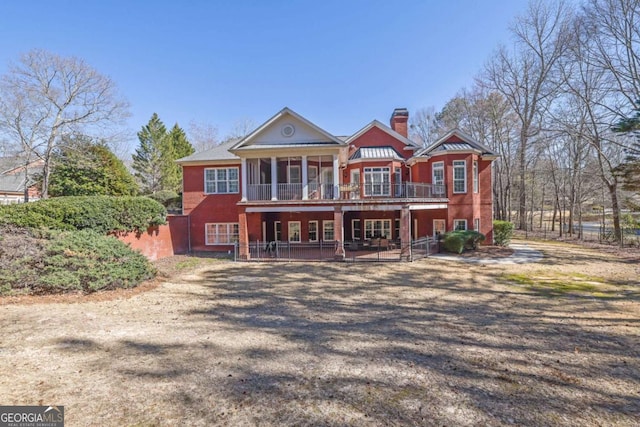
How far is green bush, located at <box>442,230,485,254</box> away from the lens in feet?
59.4

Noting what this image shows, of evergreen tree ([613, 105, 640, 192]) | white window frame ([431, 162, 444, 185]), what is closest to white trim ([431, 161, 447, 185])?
white window frame ([431, 162, 444, 185])

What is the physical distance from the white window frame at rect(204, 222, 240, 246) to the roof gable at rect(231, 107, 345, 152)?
6048 mm

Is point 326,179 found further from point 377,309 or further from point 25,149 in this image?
point 25,149

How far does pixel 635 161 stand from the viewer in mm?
16500

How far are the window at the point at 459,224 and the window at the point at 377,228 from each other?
4.48 metres

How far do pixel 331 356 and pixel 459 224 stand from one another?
17386 mm

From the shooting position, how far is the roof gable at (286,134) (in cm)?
1770

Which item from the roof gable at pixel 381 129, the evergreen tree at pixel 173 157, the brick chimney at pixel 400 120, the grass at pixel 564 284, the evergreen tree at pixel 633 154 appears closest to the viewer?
the grass at pixel 564 284

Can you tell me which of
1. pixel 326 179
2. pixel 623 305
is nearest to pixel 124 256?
pixel 326 179

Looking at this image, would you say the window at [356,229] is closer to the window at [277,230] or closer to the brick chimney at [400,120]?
the window at [277,230]

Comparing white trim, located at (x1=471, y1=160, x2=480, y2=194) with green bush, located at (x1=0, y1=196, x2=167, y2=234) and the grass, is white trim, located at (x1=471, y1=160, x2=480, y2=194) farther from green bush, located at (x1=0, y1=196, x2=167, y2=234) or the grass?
green bush, located at (x1=0, y1=196, x2=167, y2=234)

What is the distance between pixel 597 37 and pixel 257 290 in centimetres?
2779

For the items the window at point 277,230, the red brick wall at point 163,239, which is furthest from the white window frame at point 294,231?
the red brick wall at point 163,239

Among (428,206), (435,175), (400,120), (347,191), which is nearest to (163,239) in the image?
(347,191)
